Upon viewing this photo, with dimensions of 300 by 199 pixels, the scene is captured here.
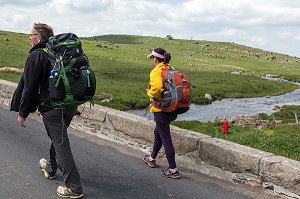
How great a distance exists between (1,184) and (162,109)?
2.87m

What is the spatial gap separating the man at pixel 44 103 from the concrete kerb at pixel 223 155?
240cm

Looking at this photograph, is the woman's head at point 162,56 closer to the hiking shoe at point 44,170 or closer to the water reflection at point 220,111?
the hiking shoe at point 44,170

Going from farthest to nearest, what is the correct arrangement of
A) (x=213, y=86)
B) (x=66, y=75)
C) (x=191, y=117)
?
(x=213, y=86)
(x=191, y=117)
(x=66, y=75)

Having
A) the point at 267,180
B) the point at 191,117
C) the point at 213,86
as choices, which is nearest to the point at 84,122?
the point at 267,180

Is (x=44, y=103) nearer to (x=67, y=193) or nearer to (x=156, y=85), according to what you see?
(x=67, y=193)

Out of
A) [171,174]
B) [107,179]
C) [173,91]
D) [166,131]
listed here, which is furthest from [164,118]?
[107,179]

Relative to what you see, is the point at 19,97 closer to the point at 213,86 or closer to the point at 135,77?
the point at 213,86

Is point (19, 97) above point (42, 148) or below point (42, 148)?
above

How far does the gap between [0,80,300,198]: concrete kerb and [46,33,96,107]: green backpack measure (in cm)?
255

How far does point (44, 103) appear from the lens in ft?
17.5

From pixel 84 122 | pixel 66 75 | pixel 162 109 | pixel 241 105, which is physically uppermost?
pixel 66 75

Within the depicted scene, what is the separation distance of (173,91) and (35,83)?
223 cm

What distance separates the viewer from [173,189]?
5.98 metres

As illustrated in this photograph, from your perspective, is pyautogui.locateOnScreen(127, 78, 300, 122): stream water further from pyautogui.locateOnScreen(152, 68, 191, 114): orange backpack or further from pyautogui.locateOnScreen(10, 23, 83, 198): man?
pyautogui.locateOnScreen(10, 23, 83, 198): man
